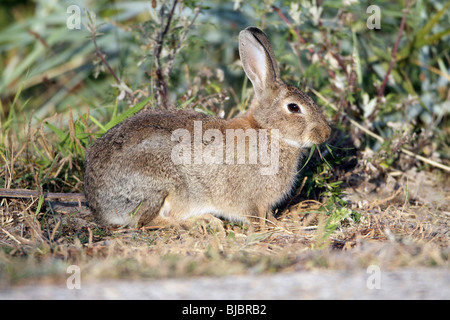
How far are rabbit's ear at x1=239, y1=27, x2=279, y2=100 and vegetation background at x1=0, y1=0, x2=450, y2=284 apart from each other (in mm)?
585

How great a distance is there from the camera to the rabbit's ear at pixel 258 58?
459cm

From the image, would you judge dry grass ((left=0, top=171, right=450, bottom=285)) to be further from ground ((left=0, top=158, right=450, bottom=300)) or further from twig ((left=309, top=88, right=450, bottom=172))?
twig ((left=309, top=88, right=450, bottom=172))

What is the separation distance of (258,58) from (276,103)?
1.37 ft

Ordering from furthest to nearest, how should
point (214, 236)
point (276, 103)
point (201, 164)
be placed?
point (276, 103) → point (201, 164) → point (214, 236)

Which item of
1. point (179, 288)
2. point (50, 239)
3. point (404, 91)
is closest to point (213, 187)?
point (50, 239)

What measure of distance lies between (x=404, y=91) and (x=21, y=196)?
177 inches

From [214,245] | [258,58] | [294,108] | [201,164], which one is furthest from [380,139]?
[214,245]

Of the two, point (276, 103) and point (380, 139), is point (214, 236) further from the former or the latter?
point (380, 139)

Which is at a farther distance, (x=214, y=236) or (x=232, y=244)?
(x=214, y=236)

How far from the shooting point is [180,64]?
6051 millimetres

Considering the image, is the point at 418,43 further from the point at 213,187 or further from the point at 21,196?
the point at 21,196

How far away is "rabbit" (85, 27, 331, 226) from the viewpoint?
432cm

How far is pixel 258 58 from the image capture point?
15.3 feet

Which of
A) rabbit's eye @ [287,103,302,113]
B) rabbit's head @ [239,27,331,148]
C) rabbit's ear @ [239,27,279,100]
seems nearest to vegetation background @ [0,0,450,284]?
rabbit's head @ [239,27,331,148]
